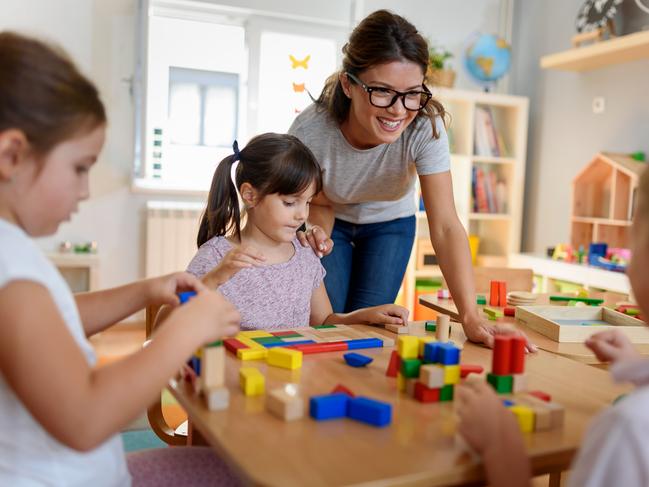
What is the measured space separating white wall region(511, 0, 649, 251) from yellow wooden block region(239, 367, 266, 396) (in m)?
3.58

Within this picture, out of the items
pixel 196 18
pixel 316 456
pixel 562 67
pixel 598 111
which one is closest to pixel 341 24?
pixel 196 18

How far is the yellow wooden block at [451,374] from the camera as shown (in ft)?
3.17

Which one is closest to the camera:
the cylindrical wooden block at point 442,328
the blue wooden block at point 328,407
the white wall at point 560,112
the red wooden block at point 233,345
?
the blue wooden block at point 328,407

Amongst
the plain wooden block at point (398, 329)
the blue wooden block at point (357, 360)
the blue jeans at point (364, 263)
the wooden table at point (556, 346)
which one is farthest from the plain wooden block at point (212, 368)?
the blue jeans at point (364, 263)

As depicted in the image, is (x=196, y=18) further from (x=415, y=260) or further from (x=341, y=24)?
(x=415, y=260)

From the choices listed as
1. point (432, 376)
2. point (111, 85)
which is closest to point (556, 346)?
point (432, 376)

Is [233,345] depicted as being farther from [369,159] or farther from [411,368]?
[369,159]

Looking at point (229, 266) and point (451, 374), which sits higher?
point (229, 266)

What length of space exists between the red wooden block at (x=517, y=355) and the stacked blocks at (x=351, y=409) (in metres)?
0.25

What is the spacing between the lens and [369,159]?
197cm

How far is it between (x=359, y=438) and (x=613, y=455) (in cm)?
30

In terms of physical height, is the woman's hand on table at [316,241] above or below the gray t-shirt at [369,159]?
below

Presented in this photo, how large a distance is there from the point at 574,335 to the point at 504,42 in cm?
369

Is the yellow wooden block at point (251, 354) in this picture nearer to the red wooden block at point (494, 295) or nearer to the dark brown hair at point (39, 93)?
the dark brown hair at point (39, 93)
